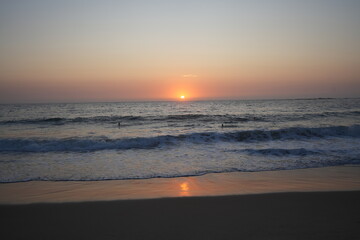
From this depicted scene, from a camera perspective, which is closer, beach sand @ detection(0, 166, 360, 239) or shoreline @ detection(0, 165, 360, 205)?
beach sand @ detection(0, 166, 360, 239)

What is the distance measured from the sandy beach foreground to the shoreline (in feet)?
1.34

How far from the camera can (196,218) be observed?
452 centimetres

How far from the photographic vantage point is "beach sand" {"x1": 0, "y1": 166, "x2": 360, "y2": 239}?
4.03 meters

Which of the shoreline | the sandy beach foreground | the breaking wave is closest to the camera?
the sandy beach foreground

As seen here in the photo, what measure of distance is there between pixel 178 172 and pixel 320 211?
4.45 metres

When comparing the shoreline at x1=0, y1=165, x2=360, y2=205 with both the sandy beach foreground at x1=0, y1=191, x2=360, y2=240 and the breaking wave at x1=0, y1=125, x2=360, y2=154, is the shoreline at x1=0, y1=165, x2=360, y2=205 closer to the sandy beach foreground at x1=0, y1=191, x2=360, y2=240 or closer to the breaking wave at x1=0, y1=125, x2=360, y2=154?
the sandy beach foreground at x1=0, y1=191, x2=360, y2=240

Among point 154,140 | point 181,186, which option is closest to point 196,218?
point 181,186

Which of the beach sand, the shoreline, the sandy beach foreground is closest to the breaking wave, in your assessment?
the shoreline

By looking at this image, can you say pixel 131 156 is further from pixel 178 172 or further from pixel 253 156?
pixel 253 156

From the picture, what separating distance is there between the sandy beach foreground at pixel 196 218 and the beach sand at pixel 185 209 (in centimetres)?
1

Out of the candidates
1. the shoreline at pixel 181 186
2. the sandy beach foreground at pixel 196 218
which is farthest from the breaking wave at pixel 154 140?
the sandy beach foreground at pixel 196 218

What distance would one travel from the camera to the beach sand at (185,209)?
4.03 meters

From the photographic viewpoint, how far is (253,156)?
10945 mm

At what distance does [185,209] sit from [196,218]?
476 millimetres
